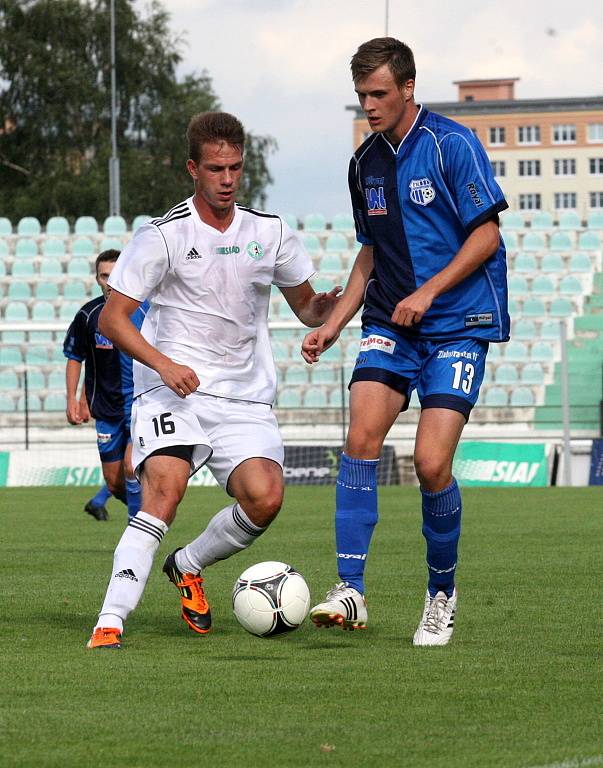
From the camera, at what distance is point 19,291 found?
2934 centimetres

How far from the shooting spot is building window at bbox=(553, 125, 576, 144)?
105 meters

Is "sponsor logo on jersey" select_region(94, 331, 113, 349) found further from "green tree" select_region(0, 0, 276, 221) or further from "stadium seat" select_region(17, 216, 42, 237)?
"green tree" select_region(0, 0, 276, 221)

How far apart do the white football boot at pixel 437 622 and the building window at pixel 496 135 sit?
98.7m

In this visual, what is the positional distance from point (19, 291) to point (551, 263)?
1047 cm

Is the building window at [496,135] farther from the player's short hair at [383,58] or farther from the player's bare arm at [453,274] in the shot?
the player's bare arm at [453,274]

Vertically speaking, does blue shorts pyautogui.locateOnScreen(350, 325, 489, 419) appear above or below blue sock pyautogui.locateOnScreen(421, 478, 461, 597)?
above

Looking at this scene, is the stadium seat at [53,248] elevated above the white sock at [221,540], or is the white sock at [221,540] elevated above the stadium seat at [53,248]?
the stadium seat at [53,248]

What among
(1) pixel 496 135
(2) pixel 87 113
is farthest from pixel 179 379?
(1) pixel 496 135

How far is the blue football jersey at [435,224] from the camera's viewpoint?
588cm

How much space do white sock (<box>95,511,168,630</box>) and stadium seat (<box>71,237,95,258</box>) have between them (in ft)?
83.2

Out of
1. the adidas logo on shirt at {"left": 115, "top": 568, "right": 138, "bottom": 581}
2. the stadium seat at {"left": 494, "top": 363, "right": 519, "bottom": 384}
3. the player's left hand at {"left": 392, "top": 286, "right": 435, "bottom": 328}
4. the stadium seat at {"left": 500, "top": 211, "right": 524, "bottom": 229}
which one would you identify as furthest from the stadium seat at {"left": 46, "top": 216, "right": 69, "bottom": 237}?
the player's left hand at {"left": 392, "top": 286, "right": 435, "bottom": 328}

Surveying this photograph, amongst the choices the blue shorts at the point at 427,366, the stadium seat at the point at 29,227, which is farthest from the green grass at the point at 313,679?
the stadium seat at the point at 29,227

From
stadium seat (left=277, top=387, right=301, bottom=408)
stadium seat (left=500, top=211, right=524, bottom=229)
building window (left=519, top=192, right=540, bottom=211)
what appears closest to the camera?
stadium seat (left=277, top=387, right=301, bottom=408)

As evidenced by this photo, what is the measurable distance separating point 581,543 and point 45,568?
397 centimetres
